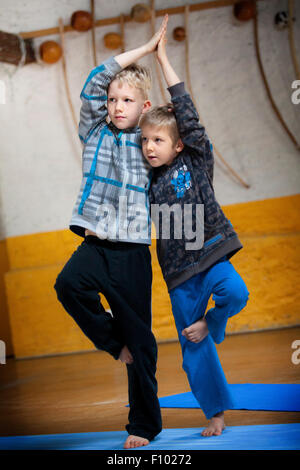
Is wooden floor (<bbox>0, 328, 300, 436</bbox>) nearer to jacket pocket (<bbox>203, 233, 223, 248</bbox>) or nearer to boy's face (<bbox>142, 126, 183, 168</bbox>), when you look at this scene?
jacket pocket (<bbox>203, 233, 223, 248</bbox>)

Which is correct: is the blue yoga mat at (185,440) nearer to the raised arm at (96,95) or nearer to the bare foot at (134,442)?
the bare foot at (134,442)

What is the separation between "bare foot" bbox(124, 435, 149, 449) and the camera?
1.35 m

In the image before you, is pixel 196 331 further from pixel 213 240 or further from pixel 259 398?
pixel 259 398

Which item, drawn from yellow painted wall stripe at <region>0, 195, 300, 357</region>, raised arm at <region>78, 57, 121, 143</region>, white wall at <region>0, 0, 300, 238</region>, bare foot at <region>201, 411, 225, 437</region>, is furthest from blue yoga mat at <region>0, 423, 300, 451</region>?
white wall at <region>0, 0, 300, 238</region>

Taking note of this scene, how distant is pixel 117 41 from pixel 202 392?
2704 millimetres

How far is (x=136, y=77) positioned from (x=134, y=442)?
992 mm

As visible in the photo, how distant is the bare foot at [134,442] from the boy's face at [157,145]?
73 centimetres

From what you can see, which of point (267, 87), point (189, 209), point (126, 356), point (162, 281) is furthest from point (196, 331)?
point (267, 87)

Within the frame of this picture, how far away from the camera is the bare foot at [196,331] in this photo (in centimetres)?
140

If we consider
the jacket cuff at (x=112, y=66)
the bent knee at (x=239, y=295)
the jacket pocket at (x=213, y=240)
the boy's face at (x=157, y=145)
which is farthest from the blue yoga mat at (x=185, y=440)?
the jacket cuff at (x=112, y=66)

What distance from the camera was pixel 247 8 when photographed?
131 inches

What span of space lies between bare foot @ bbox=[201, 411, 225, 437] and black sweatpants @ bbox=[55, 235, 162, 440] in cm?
13

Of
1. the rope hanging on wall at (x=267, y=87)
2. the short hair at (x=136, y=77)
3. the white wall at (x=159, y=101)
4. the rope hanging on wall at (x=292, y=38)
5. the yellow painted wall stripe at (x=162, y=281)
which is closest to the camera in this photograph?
the short hair at (x=136, y=77)
